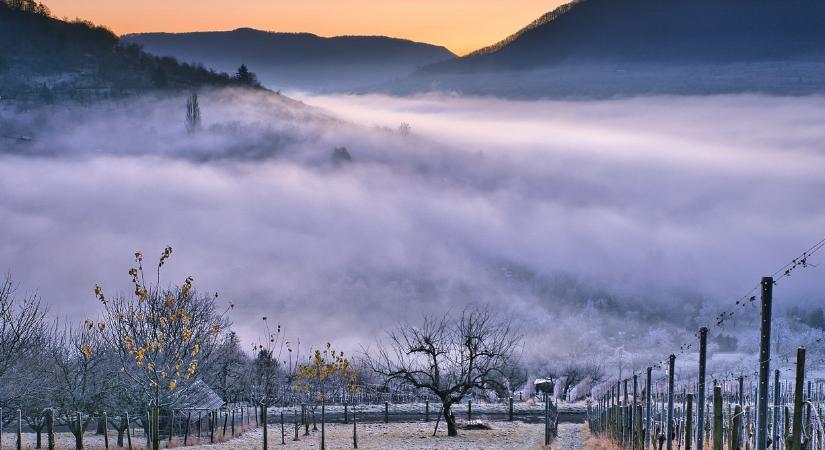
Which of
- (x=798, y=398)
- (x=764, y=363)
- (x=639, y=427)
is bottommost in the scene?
(x=639, y=427)

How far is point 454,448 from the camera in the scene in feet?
178

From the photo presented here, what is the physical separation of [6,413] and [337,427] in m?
21.6

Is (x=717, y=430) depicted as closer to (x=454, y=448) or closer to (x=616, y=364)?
(x=454, y=448)

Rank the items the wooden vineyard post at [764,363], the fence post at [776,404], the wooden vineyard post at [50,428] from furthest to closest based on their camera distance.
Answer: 1. the wooden vineyard post at [50,428]
2. the fence post at [776,404]
3. the wooden vineyard post at [764,363]

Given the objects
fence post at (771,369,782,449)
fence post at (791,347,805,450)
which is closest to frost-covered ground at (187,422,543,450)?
fence post at (771,369,782,449)

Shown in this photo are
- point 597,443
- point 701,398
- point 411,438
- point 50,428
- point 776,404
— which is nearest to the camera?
point 776,404

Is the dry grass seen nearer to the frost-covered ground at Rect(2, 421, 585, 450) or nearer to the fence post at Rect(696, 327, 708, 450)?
the frost-covered ground at Rect(2, 421, 585, 450)

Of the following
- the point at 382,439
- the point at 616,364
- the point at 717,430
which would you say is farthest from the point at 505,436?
the point at 616,364

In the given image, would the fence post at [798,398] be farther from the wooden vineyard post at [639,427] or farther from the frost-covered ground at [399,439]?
the frost-covered ground at [399,439]

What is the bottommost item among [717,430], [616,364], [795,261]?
[616,364]

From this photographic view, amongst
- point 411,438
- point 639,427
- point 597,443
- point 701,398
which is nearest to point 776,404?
point 701,398

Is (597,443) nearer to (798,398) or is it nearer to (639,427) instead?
(639,427)

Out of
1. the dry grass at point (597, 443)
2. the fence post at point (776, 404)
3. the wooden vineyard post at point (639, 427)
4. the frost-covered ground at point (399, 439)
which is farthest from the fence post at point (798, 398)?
the frost-covered ground at point (399, 439)

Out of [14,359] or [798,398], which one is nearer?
[798,398]
